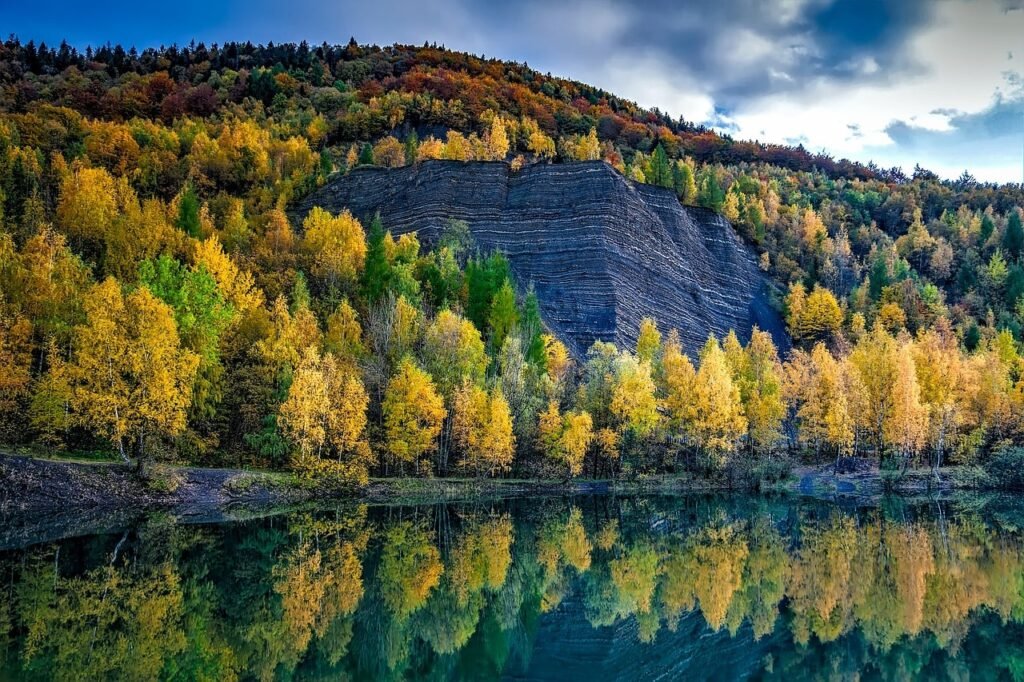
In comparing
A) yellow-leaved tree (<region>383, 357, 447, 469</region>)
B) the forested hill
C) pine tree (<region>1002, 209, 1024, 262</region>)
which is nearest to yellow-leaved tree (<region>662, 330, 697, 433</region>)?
the forested hill

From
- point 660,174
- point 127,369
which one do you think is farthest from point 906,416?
point 660,174

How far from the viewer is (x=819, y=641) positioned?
16.6 m

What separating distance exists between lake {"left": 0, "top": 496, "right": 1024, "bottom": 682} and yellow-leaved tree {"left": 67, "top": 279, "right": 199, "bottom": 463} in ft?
19.1

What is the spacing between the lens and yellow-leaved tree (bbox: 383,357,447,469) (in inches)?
1704

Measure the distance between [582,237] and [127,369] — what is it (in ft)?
144

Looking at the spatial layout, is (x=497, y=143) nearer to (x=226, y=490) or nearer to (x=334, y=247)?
(x=334, y=247)

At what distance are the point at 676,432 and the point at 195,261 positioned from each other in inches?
1329

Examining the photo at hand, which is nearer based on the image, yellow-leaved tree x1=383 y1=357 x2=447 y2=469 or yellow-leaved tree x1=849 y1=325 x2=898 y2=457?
yellow-leaved tree x1=383 y1=357 x2=447 y2=469

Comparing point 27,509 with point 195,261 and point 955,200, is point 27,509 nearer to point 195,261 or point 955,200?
point 195,261

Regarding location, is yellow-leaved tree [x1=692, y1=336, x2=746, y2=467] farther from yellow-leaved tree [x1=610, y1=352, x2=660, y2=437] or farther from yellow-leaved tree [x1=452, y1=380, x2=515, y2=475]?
yellow-leaved tree [x1=452, y1=380, x2=515, y2=475]

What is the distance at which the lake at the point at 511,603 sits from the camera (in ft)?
49.3

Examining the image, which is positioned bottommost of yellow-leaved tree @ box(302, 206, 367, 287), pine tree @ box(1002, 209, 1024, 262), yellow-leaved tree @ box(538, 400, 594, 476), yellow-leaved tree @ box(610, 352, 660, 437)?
yellow-leaved tree @ box(538, 400, 594, 476)

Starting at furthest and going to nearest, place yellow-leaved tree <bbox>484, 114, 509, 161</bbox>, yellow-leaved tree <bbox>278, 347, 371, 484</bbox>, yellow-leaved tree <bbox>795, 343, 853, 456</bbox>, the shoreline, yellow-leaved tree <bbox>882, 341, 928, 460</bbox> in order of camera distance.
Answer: yellow-leaved tree <bbox>484, 114, 509, 161</bbox>, yellow-leaved tree <bbox>795, 343, 853, 456</bbox>, yellow-leaved tree <bbox>882, 341, 928, 460</bbox>, yellow-leaved tree <bbox>278, 347, 371, 484</bbox>, the shoreline

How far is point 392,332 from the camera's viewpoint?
51.2 m
